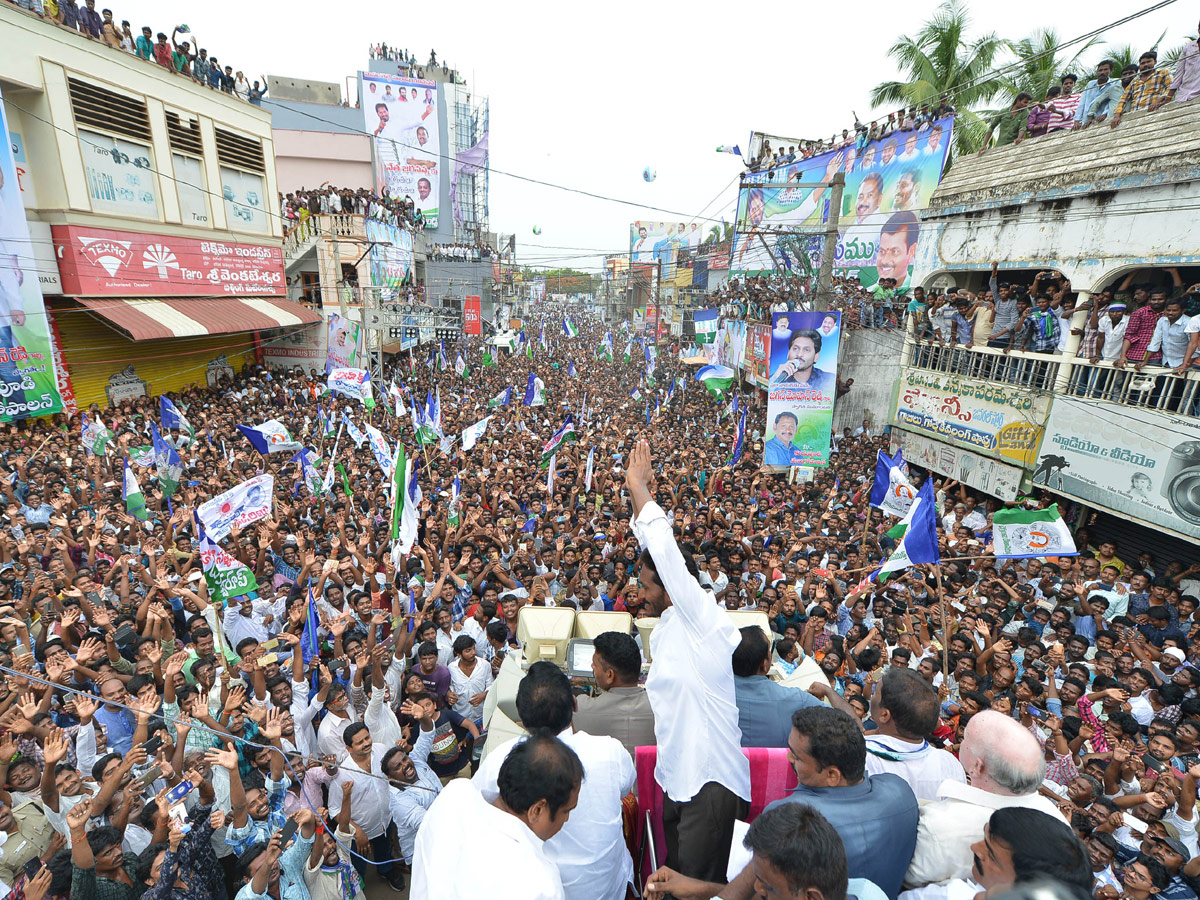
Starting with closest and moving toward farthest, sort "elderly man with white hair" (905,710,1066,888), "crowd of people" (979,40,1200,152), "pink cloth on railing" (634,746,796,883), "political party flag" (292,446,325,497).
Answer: "elderly man with white hair" (905,710,1066,888), "pink cloth on railing" (634,746,796,883), "political party flag" (292,446,325,497), "crowd of people" (979,40,1200,152)


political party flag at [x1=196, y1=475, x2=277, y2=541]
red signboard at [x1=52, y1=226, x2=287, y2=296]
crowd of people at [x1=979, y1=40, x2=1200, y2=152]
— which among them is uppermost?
crowd of people at [x1=979, y1=40, x2=1200, y2=152]

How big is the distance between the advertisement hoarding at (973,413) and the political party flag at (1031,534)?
5325 mm

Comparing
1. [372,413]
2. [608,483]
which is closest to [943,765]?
[608,483]

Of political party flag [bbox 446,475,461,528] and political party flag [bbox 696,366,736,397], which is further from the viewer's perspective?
political party flag [bbox 696,366,736,397]

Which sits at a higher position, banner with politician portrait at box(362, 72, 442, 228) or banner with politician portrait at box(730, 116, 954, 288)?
banner with politician portrait at box(362, 72, 442, 228)

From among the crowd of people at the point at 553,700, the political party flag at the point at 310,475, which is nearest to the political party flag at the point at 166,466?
the crowd of people at the point at 553,700

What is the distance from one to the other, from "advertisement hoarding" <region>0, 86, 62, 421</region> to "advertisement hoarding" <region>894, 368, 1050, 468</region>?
63.9 ft

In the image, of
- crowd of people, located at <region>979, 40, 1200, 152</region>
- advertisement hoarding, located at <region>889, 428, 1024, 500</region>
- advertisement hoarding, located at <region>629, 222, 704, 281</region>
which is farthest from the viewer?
advertisement hoarding, located at <region>629, 222, 704, 281</region>

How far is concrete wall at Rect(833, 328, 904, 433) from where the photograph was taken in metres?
14.8

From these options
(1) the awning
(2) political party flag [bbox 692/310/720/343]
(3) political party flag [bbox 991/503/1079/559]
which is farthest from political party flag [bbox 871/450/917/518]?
(1) the awning

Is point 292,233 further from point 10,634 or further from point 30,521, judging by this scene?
point 10,634

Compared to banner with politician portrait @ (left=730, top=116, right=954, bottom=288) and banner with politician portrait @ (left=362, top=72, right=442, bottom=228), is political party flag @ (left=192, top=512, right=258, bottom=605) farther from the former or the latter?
banner with politician portrait @ (left=362, top=72, right=442, bottom=228)

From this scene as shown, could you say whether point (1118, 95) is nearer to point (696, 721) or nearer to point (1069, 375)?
point (1069, 375)

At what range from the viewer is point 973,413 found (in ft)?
38.4
